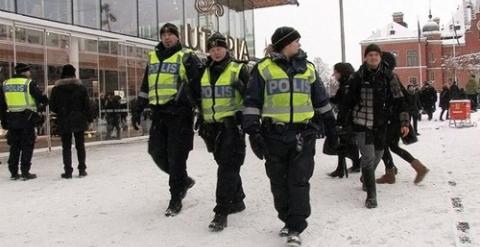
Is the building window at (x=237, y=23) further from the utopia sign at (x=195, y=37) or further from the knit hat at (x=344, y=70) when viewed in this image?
the knit hat at (x=344, y=70)

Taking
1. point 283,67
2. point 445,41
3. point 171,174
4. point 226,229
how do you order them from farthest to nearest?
point 445,41 → point 171,174 → point 226,229 → point 283,67

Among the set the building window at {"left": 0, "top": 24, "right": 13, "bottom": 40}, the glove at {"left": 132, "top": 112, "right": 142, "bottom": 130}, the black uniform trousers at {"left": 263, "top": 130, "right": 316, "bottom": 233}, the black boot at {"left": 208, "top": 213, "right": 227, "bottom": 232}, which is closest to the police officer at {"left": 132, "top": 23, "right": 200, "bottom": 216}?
the glove at {"left": 132, "top": 112, "right": 142, "bottom": 130}

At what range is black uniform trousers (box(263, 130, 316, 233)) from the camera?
5000 millimetres

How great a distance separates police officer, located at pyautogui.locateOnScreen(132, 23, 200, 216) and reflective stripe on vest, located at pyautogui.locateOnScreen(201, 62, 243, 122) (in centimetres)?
35

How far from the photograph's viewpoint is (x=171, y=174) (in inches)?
243

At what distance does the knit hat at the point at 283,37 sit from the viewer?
16.8 ft

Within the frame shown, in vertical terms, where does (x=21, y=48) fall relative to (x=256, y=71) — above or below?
above

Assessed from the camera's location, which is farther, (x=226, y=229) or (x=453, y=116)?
(x=453, y=116)

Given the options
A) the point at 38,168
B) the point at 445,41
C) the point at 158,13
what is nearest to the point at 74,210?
the point at 38,168

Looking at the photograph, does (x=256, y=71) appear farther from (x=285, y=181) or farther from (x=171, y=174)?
(x=171, y=174)

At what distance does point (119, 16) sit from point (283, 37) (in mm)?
14102

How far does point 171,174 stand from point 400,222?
92.8 inches

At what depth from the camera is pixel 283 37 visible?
16.8 ft

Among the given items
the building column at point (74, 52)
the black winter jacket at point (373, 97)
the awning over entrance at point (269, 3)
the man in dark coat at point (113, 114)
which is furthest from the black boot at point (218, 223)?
the awning over entrance at point (269, 3)
